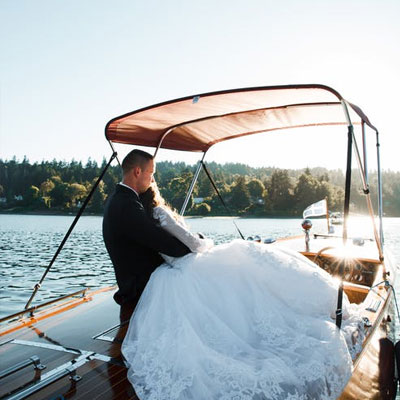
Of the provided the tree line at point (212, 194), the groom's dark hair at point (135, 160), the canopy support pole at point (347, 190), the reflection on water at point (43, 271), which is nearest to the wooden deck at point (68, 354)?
the groom's dark hair at point (135, 160)

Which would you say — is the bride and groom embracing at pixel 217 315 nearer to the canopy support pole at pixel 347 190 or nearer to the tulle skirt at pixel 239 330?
the tulle skirt at pixel 239 330

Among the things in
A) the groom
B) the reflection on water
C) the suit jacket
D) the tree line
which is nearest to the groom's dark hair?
the groom

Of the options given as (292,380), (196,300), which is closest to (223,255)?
(196,300)

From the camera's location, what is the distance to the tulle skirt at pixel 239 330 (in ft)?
6.01

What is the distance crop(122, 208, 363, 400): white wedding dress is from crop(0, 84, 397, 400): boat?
0.20 m

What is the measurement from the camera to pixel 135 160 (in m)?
2.89

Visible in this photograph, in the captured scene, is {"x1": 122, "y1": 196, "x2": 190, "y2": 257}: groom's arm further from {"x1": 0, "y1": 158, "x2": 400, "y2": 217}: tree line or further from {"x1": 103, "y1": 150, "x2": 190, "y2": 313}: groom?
{"x1": 0, "y1": 158, "x2": 400, "y2": 217}: tree line

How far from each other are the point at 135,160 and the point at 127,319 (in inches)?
52.8

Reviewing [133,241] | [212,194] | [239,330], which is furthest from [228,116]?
[212,194]

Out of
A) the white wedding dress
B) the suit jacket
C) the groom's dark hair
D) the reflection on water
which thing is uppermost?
the groom's dark hair


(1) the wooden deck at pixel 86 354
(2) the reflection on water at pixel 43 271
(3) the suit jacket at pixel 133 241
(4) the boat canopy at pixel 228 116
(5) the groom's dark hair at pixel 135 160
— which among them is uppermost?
(4) the boat canopy at pixel 228 116

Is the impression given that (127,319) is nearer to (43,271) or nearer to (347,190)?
(347,190)

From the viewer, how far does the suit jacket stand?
260 centimetres

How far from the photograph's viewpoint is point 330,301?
2.50 metres
